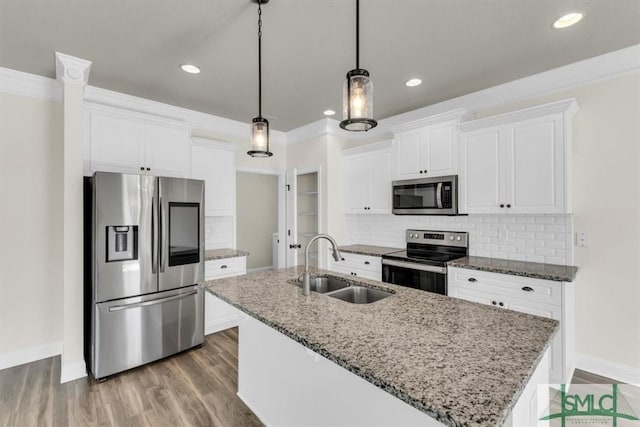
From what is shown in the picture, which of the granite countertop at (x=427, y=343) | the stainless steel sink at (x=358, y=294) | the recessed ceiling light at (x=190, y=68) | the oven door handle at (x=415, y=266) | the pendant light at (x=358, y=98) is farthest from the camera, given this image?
the oven door handle at (x=415, y=266)

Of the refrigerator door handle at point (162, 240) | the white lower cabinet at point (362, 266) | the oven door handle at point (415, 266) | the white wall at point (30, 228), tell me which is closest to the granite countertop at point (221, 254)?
the refrigerator door handle at point (162, 240)

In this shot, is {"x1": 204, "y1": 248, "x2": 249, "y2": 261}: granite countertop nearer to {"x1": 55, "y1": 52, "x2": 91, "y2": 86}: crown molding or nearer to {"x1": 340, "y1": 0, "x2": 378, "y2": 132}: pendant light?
{"x1": 55, "y1": 52, "x2": 91, "y2": 86}: crown molding

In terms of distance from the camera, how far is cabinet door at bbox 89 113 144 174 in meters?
2.89

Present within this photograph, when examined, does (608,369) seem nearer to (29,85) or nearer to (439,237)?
(439,237)

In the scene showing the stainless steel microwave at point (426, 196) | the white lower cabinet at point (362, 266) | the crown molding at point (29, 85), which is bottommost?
the white lower cabinet at point (362, 266)

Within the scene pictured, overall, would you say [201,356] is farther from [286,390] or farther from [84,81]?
[84,81]

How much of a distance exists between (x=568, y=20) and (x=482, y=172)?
1.31 meters

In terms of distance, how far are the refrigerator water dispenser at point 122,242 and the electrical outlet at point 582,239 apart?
12.8ft

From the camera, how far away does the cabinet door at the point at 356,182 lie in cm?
414

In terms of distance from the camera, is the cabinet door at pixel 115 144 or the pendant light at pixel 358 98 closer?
the pendant light at pixel 358 98

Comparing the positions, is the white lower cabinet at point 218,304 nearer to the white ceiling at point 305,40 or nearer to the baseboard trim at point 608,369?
the white ceiling at point 305,40

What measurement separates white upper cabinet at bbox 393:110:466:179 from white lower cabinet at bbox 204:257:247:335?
89.7 inches

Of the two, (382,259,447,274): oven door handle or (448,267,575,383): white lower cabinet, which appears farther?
(382,259,447,274): oven door handle

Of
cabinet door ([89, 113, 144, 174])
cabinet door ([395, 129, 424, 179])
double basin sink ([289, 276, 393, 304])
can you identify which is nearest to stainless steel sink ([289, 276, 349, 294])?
double basin sink ([289, 276, 393, 304])
